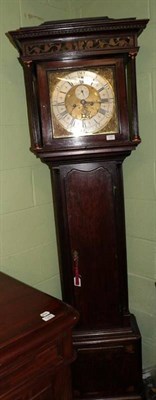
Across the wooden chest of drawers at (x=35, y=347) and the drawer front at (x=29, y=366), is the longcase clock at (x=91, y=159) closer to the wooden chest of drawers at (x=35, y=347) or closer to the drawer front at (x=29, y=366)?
the wooden chest of drawers at (x=35, y=347)

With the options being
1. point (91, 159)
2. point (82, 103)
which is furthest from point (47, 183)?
point (82, 103)

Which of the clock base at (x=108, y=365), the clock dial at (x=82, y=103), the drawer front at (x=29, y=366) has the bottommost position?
the clock base at (x=108, y=365)

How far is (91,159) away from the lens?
4.48ft

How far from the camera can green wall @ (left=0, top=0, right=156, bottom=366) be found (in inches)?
58.2

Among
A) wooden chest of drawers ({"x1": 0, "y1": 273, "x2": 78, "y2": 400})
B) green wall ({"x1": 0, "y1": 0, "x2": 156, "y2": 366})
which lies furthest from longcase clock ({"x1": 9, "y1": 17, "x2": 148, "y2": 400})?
wooden chest of drawers ({"x1": 0, "y1": 273, "x2": 78, "y2": 400})

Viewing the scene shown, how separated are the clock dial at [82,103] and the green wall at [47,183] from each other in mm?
295

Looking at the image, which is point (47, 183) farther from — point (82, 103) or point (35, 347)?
point (35, 347)

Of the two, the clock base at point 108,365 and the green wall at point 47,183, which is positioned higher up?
the green wall at point 47,183

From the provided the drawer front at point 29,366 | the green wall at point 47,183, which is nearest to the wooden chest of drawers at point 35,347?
the drawer front at point 29,366

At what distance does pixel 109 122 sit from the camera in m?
1.31

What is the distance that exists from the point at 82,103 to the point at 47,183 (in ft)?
1.72

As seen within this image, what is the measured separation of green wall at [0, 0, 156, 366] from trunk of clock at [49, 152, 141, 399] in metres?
0.23

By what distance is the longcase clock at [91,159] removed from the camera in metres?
1.24

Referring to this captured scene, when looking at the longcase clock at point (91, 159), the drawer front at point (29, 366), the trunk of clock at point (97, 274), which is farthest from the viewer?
the trunk of clock at point (97, 274)
